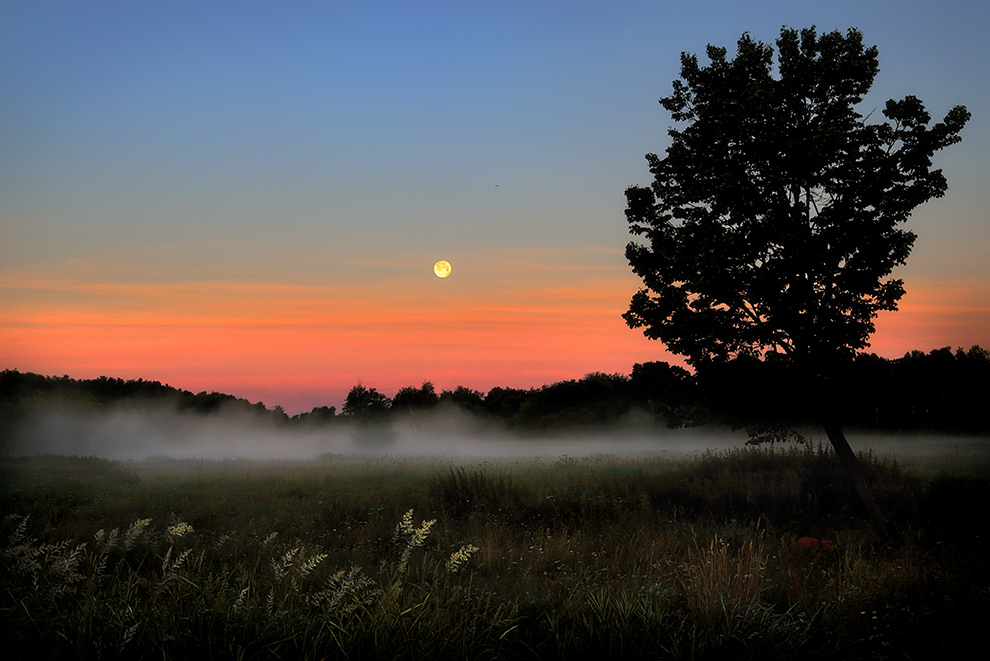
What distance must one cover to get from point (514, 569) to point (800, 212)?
10479 millimetres


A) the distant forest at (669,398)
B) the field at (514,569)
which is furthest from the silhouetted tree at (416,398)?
the field at (514,569)

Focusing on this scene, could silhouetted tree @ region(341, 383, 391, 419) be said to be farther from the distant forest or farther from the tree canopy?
the tree canopy

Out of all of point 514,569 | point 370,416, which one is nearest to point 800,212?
point 514,569

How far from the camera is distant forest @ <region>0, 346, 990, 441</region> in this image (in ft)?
45.9

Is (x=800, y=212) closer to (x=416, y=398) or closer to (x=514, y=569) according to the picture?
(x=514, y=569)

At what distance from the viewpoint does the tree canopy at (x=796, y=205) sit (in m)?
13.6

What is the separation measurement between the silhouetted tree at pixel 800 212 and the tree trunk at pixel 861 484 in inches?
2.4

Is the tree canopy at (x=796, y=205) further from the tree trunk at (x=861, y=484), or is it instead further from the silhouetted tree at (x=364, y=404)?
the silhouetted tree at (x=364, y=404)

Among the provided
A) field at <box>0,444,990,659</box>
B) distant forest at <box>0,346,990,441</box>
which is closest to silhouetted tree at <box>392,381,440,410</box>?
distant forest at <box>0,346,990,441</box>

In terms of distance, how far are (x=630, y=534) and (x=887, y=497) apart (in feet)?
27.0

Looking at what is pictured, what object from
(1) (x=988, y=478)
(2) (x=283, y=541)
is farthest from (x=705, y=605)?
(1) (x=988, y=478)

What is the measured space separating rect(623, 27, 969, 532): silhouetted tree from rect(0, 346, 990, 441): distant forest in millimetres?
591

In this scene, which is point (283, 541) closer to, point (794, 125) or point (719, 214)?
point (719, 214)

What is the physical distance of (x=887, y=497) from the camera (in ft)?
49.7
